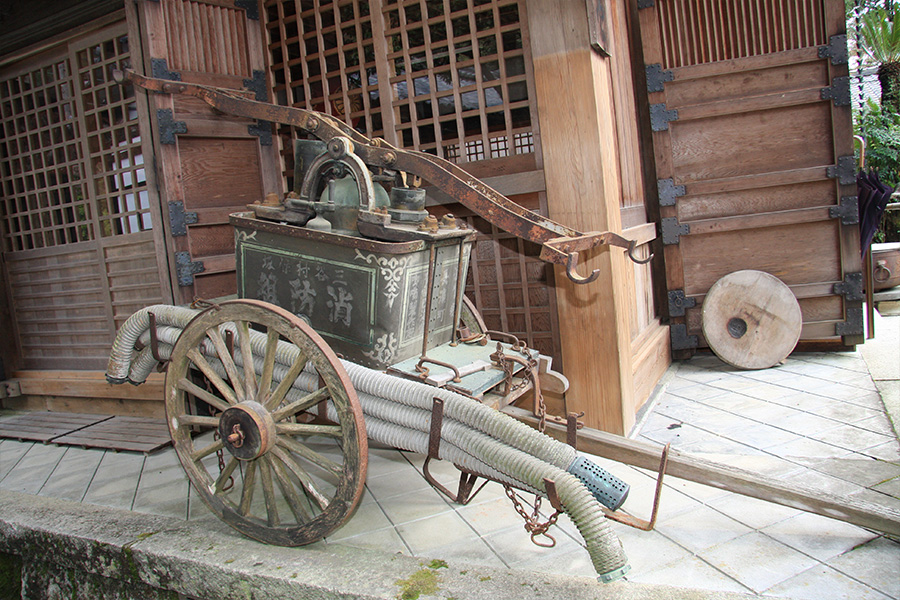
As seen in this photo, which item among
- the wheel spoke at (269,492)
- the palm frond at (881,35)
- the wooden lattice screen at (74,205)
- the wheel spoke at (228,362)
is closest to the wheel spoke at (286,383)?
the wheel spoke at (228,362)

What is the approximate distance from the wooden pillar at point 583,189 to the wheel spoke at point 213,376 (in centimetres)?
216

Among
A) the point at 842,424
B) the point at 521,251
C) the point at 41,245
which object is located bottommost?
the point at 842,424

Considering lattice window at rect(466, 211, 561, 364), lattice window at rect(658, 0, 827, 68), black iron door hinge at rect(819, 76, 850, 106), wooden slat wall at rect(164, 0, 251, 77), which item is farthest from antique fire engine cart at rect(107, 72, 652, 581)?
black iron door hinge at rect(819, 76, 850, 106)

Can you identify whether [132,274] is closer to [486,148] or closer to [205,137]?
[205,137]

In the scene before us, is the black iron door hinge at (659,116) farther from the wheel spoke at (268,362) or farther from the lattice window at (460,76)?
the wheel spoke at (268,362)

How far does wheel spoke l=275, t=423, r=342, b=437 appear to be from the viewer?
98.5 inches

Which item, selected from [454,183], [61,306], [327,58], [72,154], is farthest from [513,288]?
[61,306]

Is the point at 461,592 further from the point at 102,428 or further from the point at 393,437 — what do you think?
the point at 102,428

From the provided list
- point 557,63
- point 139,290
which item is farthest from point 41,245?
point 557,63

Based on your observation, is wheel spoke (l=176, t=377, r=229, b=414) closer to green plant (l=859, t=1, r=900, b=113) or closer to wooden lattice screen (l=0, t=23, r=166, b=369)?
wooden lattice screen (l=0, t=23, r=166, b=369)

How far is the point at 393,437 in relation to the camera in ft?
8.89

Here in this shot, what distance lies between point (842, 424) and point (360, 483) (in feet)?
11.0

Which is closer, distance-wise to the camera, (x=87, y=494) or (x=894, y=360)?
(x=87, y=494)

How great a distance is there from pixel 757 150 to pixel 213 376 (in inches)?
197
